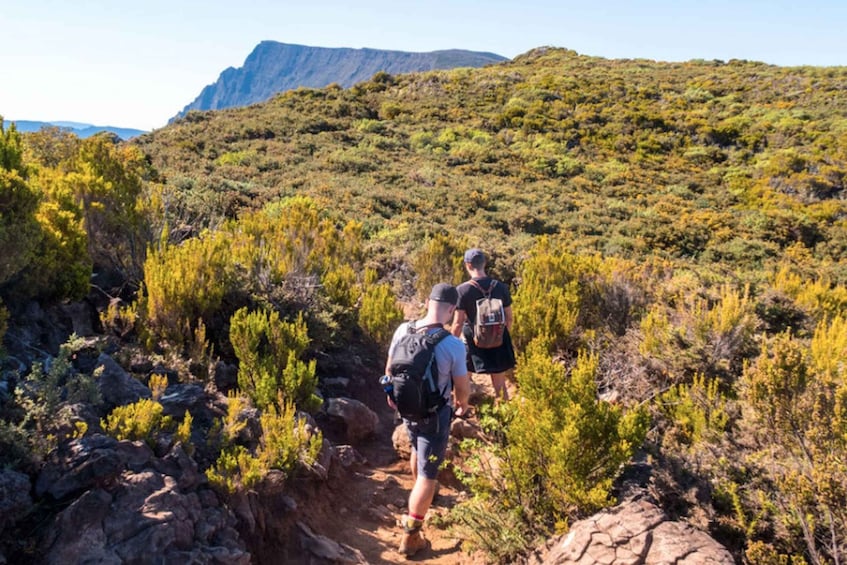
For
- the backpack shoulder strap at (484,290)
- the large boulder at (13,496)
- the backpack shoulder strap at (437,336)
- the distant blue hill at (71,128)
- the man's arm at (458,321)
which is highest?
the distant blue hill at (71,128)

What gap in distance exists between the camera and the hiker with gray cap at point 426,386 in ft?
10.7

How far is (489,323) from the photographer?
4.54 metres

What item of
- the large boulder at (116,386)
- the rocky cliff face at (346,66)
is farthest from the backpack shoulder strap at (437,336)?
the rocky cliff face at (346,66)

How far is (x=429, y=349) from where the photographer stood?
3262 millimetres

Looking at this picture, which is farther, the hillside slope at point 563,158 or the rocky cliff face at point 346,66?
the rocky cliff face at point 346,66

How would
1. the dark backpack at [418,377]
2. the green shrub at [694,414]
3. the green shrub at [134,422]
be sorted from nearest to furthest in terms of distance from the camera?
the green shrub at [134,422], the dark backpack at [418,377], the green shrub at [694,414]

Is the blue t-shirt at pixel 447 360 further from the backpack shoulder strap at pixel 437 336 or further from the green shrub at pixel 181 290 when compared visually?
the green shrub at pixel 181 290

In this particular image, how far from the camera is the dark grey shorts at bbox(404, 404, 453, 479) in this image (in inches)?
132

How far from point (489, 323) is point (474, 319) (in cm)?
18

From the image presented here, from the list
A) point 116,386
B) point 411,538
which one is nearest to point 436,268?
point 411,538

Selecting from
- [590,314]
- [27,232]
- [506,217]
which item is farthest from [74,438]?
[506,217]

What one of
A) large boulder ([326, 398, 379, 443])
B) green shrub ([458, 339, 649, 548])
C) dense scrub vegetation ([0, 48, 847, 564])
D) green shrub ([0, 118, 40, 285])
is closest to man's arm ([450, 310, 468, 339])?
dense scrub vegetation ([0, 48, 847, 564])

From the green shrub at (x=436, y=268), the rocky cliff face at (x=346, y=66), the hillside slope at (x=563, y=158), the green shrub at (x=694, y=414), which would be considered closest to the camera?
the green shrub at (x=694, y=414)

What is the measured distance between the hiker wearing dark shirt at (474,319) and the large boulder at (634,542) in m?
1.98
